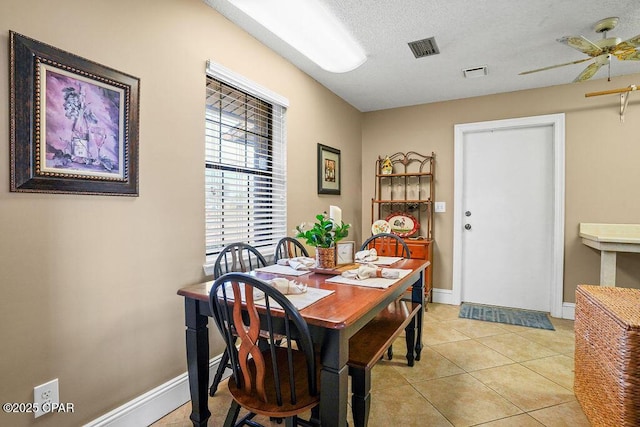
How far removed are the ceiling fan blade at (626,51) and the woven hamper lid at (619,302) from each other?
1.56m

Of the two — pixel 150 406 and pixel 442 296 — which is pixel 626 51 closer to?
pixel 442 296

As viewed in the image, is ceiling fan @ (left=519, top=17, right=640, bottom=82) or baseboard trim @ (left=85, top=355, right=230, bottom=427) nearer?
baseboard trim @ (left=85, top=355, right=230, bottom=427)

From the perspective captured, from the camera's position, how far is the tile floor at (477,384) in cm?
182

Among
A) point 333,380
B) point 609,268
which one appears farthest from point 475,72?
point 333,380

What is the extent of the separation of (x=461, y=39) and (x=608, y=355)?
7.44 ft

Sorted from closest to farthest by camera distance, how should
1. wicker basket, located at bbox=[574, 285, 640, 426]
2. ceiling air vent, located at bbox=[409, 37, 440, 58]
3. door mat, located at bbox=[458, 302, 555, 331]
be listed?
wicker basket, located at bbox=[574, 285, 640, 426], ceiling air vent, located at bbox=[409, 37, 440, 58], door mat, located at bbox=[458, 302, 555, 331]

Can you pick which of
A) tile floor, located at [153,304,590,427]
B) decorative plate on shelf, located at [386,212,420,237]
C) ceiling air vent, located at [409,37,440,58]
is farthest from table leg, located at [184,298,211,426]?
decorative plate on shelf, located at [386,212,420,237]

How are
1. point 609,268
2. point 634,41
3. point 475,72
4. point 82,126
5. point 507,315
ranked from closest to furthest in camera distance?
point 82,126, point 634,41, point 609,268, point 475,72, point 507,315

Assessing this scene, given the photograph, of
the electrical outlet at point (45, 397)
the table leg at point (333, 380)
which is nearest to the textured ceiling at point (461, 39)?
the table leg at point (333, 380)

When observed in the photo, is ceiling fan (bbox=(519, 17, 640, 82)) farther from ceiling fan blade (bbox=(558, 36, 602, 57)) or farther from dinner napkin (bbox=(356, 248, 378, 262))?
dinner napkin (bbox=(356, 248, 378, 262))

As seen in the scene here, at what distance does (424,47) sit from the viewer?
2.64m

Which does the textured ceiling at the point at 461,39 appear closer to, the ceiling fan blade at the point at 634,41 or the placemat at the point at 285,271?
the ceiling fan blade at the point at 634,41

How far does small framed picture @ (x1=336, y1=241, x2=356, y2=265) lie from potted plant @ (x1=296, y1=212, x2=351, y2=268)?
7 centimetres

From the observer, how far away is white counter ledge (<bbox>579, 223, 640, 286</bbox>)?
104 inches
